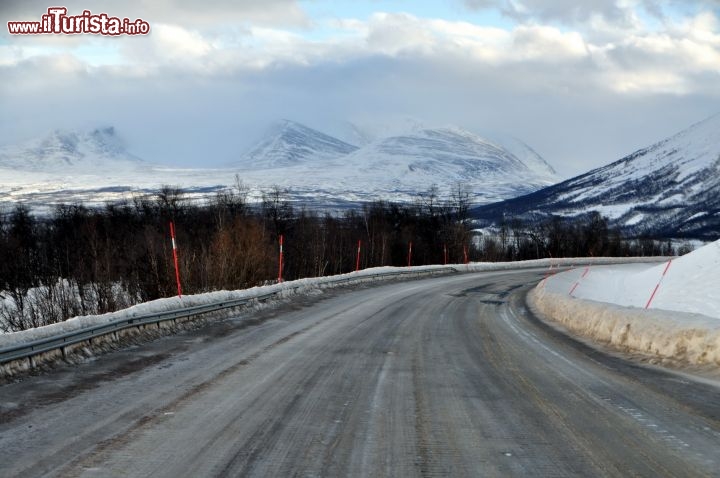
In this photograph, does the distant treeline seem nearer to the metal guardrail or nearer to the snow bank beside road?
the snow bank beside road

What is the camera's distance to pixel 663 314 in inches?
484

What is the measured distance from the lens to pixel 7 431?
608 centimetres

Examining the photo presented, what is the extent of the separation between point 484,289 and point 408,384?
903 inches

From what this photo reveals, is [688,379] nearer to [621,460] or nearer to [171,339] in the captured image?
[621,460]

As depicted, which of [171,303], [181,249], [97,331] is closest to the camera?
[97,331]

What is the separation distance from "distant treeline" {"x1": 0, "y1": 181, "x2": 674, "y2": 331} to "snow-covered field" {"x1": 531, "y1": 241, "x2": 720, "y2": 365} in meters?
12.9

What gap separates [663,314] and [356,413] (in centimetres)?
766

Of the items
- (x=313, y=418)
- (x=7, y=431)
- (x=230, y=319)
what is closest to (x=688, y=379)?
(x=313, y=418)

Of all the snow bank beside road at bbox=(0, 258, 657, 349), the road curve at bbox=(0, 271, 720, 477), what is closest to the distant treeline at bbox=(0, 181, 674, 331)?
the snow bank beside road at bbox=(0, 258, 657, 349)

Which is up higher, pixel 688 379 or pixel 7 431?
pixel 7 431

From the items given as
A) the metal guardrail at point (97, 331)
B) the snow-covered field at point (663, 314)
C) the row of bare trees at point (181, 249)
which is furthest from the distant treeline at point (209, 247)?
the snow-covered field at point (663, 314)

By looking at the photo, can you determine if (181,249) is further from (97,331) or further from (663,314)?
(663,314)

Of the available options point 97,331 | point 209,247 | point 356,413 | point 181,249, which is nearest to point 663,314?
point 356,413

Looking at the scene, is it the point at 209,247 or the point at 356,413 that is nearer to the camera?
the point at 356,413
